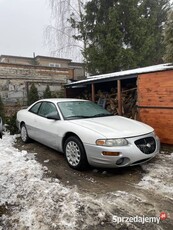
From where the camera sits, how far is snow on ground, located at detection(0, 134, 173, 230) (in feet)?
9.06

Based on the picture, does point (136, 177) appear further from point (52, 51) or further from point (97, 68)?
point (52, 51)

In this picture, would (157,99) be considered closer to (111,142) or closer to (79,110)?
(79,110)

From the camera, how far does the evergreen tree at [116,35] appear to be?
13.3 meters

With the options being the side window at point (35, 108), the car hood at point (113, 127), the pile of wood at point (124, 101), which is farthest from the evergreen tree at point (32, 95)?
the car hood at point (113, 127)

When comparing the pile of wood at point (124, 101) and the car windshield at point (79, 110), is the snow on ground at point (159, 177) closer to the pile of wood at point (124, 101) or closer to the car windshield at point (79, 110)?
the car windshield at point (79, 110)

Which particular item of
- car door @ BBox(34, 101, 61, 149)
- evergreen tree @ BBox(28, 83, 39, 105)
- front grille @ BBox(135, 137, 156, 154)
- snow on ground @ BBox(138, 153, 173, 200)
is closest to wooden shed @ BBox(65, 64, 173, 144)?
snow on ground @ BBox(138, 153, 173, 200)

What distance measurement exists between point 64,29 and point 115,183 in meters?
14.8

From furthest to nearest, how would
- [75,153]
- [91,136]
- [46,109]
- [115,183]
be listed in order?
1. [46,109]
2. [75,153]
3. [91,136]
4. [115,183]

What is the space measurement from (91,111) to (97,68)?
29.0ft

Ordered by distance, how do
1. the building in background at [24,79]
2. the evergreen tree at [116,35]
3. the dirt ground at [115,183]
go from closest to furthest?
the dirt ground at [115,183] → the building in background at [24,79] → the evergreen tree at [116,35]

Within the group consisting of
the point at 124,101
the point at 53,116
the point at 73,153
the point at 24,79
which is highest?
the point at 24,79

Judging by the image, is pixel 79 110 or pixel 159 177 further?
pixel 79 110

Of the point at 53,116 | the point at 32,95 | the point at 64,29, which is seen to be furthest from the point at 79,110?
the point at 64,29

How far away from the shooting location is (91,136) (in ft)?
13.7
